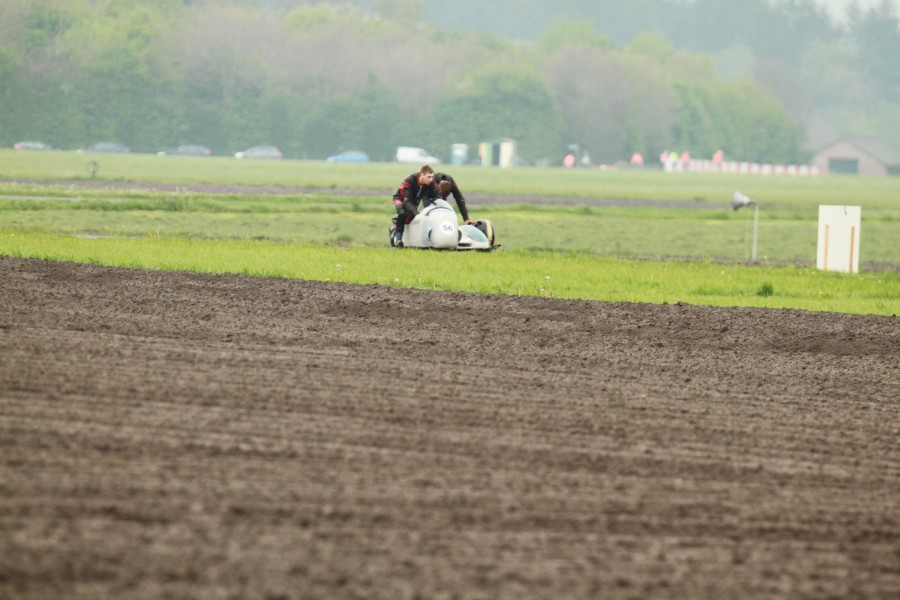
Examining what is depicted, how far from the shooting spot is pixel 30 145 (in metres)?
95.5

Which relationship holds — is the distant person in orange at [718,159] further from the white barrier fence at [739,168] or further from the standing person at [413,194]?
the standing person at [413,194]

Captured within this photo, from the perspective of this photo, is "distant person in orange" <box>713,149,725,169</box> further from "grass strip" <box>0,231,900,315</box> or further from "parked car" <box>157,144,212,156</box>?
"grass strip" <box>0,231,900,315</box>

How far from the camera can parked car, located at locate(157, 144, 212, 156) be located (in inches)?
4146

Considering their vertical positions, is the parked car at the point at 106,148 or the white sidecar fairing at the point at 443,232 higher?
the parked car at the point at 106,148

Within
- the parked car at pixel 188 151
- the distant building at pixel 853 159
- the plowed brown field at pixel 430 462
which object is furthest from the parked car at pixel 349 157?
the plowed brown field at pixel 430 462

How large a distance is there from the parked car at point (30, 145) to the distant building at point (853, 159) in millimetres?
90283

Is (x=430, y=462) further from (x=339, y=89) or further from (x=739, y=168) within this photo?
(x=739, y=168)

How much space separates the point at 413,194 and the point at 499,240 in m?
8.72

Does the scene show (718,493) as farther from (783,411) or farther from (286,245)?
(286,245)

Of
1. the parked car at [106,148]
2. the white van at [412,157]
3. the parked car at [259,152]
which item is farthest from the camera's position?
the white van at [412,157]

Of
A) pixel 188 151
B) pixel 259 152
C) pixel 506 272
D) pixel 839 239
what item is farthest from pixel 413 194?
pixel 259 152

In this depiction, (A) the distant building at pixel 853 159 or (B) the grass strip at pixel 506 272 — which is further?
(A) the distant building at pixel 853 159

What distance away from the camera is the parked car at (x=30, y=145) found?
94.4 m

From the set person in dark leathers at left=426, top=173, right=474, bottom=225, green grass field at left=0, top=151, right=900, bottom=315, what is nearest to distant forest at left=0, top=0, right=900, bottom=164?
green grass field at left=0, top=151, right=900, bottom=315
